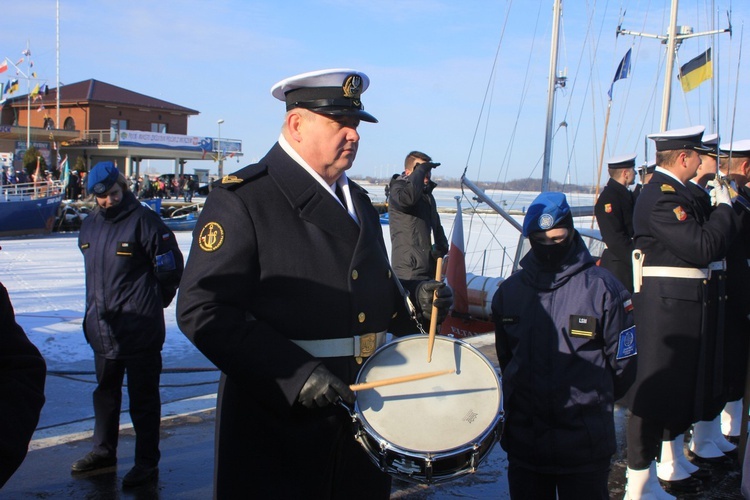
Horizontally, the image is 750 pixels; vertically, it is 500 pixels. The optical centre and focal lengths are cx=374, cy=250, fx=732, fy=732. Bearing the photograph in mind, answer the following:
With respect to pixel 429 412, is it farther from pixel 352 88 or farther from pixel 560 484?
pixel 352 88

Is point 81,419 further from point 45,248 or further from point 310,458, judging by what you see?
point 45,248

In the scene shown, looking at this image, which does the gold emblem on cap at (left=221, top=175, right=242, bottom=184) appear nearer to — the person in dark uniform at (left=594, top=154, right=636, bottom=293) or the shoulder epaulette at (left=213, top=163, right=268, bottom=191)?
the shoulder epaulette at (left=213, top=163, right=268, bottom=191)

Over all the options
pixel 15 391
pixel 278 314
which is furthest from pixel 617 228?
pixel 15 391

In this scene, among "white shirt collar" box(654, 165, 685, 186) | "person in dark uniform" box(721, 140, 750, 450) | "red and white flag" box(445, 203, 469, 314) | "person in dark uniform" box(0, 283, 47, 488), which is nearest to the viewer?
"person in dark uniform" box(0, 283, 47, 488)

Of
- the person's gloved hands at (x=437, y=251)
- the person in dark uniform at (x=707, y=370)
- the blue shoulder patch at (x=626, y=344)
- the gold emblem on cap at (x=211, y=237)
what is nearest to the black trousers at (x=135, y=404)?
the gold emblem on cap at (x=211, y=237)

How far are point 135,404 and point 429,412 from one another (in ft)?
8.55

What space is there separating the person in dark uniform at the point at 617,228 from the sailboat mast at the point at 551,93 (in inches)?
302

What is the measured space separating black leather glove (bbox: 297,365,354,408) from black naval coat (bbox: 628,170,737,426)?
256 cm

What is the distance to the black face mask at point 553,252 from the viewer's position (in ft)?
10.8

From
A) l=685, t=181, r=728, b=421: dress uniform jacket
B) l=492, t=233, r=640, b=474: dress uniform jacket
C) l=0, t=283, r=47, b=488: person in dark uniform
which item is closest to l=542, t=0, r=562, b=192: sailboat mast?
l=685, t=181, r=728, b=421: dress uniform jacket

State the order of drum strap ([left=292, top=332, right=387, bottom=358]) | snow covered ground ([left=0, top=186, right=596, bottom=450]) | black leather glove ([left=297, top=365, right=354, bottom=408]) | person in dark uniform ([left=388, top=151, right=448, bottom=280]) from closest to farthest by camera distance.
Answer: black leather glove ([left=297, top=365, right=354, bottom=408]), drum strap ([left=292, top=332, right=387, bottom=358]), snow covered ground ([left=0, top=186, right=596, bottom=450]), person in dark uniform ([left=388, top=151, right=448, bottom=280])

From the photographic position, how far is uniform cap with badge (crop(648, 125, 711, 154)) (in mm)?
4293

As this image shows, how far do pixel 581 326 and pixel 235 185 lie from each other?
1.59 metres

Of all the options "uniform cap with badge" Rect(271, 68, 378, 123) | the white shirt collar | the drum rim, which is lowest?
the drum rim
